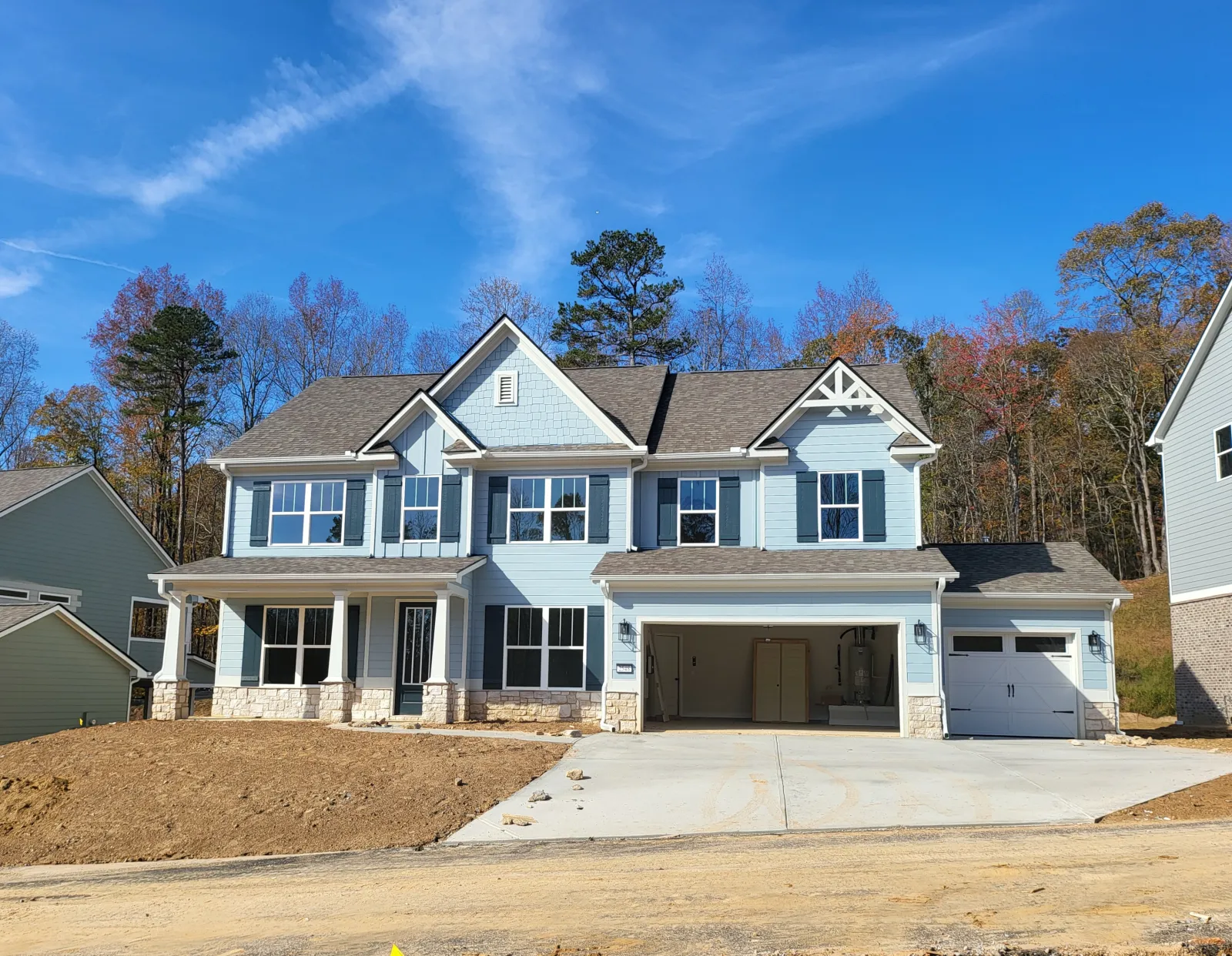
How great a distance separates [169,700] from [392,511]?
19.4 feet

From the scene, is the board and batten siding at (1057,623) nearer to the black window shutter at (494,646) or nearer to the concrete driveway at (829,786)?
the concrete driveway at (829,786)

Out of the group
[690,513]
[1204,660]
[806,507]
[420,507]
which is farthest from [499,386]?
[1204,660]

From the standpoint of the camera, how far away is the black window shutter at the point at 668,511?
21.9 m

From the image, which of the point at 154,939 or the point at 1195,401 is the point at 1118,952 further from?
the point at 1195,401

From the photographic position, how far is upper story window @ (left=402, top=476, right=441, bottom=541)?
876 inches

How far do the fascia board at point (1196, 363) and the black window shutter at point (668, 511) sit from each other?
1142 cm

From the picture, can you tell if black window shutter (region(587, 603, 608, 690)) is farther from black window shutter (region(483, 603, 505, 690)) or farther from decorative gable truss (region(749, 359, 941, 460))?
decorative gable truss (region(749, 359, 941, 460))

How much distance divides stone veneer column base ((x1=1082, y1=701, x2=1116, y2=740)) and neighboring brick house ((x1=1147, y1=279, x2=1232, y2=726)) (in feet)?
12.2

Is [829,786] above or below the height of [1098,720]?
below

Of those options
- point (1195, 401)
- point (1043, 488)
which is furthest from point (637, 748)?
point (1043, 488)

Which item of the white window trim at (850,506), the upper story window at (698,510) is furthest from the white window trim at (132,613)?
the white window trim at (850,506)

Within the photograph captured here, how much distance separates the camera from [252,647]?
22.4 m

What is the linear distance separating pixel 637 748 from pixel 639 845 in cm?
650

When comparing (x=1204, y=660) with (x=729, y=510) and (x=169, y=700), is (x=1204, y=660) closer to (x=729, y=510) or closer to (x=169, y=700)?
(x=729, y=510)
